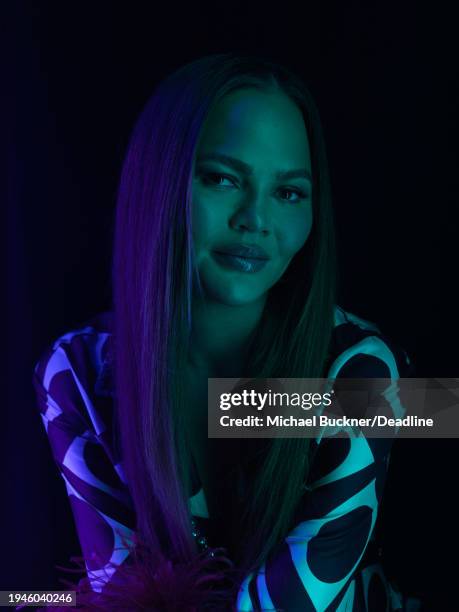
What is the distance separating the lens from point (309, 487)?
1109 millimetres

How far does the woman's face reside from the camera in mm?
999

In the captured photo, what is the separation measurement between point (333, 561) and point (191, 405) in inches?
16.4

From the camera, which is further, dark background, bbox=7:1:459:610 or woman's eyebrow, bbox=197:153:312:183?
dark background, bbox=7:1:459:610

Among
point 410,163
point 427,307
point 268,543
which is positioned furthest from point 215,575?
point 410,163

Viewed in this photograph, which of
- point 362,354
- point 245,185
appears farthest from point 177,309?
point 362,354

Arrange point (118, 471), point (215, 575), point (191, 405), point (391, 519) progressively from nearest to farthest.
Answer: point (215, 575) → point (118, 471) → point (191, 405) → point (391, 519)

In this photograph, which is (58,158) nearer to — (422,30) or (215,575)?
(422,30)

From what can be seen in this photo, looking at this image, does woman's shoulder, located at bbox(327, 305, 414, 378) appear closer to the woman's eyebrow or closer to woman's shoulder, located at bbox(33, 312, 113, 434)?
the woman's eyebrow

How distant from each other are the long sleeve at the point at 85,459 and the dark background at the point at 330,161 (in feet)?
0.75

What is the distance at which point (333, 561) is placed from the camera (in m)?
1.03

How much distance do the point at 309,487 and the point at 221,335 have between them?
0.34 metres

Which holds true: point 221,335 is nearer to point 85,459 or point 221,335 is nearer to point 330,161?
point 85,459

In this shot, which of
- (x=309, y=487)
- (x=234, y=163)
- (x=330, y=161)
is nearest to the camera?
(x=234, y=163)

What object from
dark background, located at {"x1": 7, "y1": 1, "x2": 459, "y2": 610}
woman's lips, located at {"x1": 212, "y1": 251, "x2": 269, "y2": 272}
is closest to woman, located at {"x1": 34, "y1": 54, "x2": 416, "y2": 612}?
woman's lips, located at {"x1": 212, "y1": 251, "x2": 269, "y2": 272}
